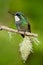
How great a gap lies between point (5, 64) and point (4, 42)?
199mm

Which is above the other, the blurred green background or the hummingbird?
the hummingbird

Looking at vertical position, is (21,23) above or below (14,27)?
above

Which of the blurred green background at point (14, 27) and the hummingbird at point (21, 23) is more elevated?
the hummingbird at point (21, 23)

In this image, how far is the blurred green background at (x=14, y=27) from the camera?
321 centimetres

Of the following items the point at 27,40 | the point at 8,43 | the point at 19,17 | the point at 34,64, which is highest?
the point at 19,17

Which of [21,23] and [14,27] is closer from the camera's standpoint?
[21,23]

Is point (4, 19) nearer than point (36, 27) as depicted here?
No

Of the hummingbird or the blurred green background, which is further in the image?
the blurred green background

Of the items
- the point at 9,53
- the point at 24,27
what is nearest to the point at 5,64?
the point at 9,53

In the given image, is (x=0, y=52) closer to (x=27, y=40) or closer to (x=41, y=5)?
(x=41, y=5)

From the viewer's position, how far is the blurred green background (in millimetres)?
3213

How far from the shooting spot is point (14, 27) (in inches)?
123

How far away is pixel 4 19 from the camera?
3570mm

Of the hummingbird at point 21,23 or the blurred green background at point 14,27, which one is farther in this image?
the blurred green background at point 14,27
